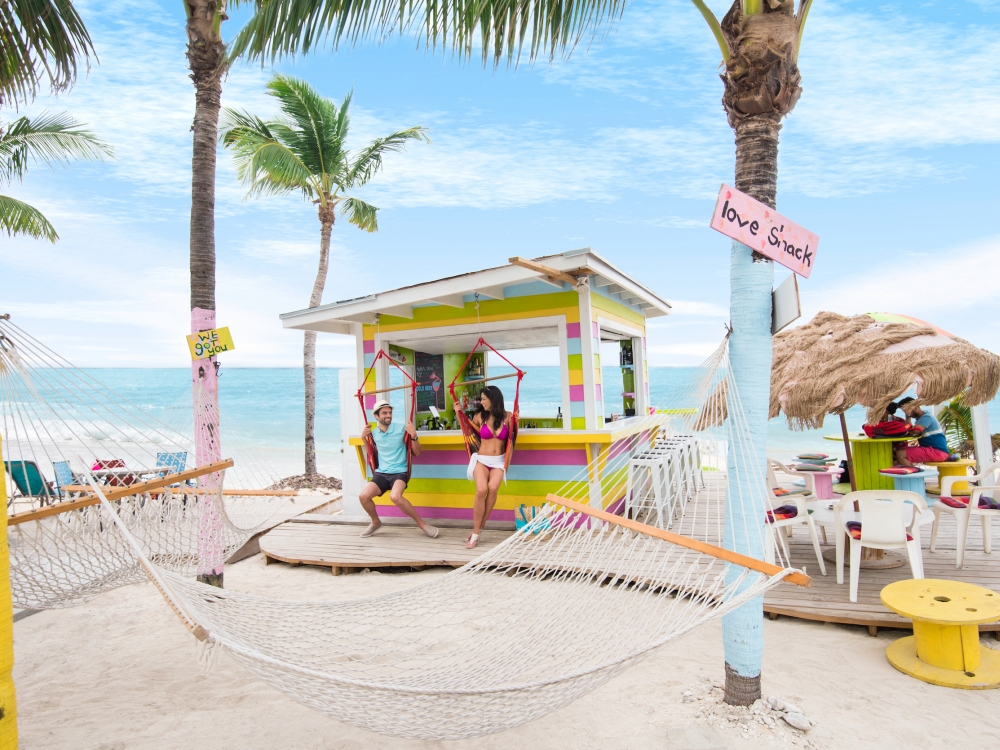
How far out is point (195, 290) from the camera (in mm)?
3717

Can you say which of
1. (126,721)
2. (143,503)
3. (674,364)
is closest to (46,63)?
(143,503)

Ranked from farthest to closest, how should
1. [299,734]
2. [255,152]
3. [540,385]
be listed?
[540,385]
[255,152]
[299,734]

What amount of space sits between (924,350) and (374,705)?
12.1 ft

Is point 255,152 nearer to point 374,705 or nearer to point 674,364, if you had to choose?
point 374,705

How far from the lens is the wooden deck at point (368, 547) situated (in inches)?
170

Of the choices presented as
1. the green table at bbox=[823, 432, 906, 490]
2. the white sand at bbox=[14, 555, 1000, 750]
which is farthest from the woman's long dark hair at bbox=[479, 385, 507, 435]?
the green table at bbox=[823, 432, 906, 490]

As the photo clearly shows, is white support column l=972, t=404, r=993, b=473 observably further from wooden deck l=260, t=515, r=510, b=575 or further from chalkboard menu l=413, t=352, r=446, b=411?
chalkboard menu l=413, t=352, r=446, b=411

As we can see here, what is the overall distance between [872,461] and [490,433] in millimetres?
3256

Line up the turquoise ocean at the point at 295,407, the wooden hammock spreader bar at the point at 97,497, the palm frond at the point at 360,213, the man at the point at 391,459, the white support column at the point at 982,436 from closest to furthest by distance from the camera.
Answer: the wooden hammock spreader bar at the point at 97,497 → the man at the point at 391,459 → the white support column at the point at 982,436 → the palm frond at the point at 360,213 → the turquoise ocean at the point at 295,407

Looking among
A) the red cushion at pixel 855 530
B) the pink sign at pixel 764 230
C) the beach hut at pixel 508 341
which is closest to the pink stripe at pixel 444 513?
the beach hut at pixel 508 341

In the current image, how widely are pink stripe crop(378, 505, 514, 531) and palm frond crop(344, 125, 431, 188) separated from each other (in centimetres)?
598

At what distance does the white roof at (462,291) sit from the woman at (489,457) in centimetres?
83

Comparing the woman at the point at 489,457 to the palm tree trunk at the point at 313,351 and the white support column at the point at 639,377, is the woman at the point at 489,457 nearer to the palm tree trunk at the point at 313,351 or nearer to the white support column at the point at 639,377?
the white support column at the point at 639,377

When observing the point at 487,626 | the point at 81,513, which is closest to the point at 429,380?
the point at 81,513
